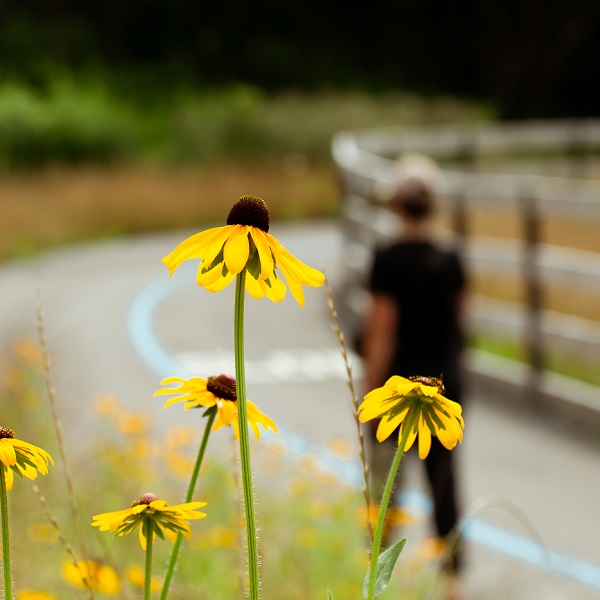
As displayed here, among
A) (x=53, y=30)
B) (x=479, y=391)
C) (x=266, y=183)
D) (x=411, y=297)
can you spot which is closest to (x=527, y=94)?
(x=53, y=30)

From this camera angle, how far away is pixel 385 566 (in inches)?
49.5

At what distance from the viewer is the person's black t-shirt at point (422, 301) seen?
5992mm

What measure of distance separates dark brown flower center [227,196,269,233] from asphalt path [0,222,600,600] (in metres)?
0.35

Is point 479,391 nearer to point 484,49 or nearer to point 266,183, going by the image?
point 266,183

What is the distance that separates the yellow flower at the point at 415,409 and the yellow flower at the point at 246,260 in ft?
0.43

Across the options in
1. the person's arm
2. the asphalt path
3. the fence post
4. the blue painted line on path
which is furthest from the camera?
the fence post

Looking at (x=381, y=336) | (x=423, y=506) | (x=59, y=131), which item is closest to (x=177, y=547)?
(x=381, y=336)

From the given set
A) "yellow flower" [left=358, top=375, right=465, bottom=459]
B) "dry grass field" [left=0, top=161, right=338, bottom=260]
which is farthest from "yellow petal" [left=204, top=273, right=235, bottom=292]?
"dry grass field" [left=0, top=161, right=338, bottom=260]

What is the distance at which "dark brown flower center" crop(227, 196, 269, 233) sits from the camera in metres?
1.20

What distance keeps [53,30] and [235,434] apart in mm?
47822

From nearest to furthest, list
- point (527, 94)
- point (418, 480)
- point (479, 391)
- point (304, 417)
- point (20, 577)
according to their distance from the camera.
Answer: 1. point (20, 577)
2. point (418, 480)
3. point (304, 417)
4. point (479, 391)
5. point (527, 94)

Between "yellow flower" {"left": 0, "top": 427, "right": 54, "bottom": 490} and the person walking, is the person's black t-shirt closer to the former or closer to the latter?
the person walking

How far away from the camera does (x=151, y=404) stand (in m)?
10.3

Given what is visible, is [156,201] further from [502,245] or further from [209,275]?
[209,275]
